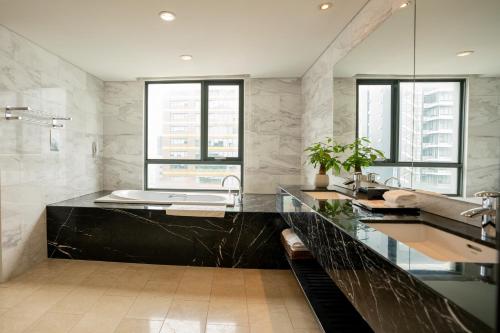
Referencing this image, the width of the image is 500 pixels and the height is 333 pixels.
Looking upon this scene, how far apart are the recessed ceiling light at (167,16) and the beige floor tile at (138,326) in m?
2.38

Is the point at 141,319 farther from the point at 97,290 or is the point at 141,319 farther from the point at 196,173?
the point at 196,173

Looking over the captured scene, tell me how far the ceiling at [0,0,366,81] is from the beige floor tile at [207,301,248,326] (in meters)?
2.37

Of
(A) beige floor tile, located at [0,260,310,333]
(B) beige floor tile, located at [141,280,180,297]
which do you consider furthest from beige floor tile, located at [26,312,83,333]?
(B) beige floor tile, located at [141,280,180,297]

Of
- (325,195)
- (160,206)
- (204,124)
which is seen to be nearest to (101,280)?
(160,206)

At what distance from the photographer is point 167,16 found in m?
2.25

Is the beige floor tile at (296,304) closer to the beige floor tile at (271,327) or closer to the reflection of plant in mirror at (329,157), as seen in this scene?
the beige floor tile at (271,327)

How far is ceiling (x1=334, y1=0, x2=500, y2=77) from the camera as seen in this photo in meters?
1.13

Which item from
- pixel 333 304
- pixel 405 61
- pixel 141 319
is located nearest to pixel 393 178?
pixel 405 61

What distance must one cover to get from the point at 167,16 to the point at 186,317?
7.82ft

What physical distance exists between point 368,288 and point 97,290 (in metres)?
2.39

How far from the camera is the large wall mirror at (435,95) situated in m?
1.15

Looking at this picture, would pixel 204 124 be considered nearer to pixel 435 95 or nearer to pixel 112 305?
pixel 112 305

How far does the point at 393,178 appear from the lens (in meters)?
1.94

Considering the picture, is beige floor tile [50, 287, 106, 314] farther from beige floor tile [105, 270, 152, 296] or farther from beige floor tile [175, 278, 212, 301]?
beige floor tile [175, 278, 212, 301]
